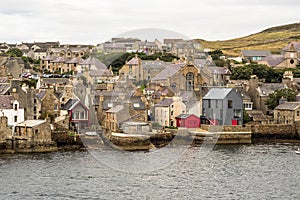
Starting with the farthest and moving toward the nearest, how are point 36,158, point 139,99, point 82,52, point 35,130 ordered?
1. point 82,52
2. point 139,99
3. point 35,130
4. point 36,158

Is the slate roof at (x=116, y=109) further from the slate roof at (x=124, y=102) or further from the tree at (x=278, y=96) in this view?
the tree at (x=278, y=96)

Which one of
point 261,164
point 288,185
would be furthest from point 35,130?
point 288,185

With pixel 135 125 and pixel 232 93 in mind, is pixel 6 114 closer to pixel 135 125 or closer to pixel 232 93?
pixel 135 125

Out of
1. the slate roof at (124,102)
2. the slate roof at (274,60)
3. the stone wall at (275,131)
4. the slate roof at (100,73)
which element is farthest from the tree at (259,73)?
the slate roof at (124,102)

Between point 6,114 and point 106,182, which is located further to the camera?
point 6,114

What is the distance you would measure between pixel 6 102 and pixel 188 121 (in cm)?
1214

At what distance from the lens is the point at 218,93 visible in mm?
49062

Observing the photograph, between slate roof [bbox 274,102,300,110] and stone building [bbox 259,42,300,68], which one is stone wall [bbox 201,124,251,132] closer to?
slate roof [bbox 274,102,300,110]

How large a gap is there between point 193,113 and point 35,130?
12.9 metres

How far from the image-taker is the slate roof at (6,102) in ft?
139

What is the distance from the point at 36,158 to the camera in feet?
120

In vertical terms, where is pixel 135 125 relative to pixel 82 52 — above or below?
below

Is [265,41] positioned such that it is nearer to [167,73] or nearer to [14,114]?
[167,73]

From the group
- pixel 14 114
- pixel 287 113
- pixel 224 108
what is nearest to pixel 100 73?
pixel 224 108
